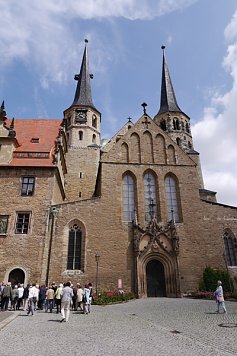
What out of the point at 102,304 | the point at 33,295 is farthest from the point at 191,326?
the point at 102,304

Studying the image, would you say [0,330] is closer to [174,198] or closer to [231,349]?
[231,349]

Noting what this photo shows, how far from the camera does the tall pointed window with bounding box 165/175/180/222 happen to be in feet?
72.4

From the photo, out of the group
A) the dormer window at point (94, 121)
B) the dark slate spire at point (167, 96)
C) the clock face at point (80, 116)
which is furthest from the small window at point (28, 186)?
the dark slate spire at point (167, 96)

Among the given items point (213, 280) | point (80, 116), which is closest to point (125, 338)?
point (213, 280)

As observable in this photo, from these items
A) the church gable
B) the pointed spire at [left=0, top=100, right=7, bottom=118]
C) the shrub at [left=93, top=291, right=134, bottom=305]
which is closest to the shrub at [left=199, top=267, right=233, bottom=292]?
the shrub at [left=93, top=291, right=134, bottom=305]

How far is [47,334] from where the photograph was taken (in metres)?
6.90

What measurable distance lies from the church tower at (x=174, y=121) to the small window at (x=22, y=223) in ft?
74.1

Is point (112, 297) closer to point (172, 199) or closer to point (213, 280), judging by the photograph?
point (213, 280)

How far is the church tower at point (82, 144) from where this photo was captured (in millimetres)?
30625

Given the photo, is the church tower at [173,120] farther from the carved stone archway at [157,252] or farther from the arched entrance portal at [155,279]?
the arched entrance portal at [155,279]

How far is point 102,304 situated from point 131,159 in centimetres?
1229

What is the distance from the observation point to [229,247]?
21328mm

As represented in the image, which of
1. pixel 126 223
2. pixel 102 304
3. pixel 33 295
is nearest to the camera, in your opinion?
pixel 33 295

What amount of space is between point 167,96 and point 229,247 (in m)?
25.5
